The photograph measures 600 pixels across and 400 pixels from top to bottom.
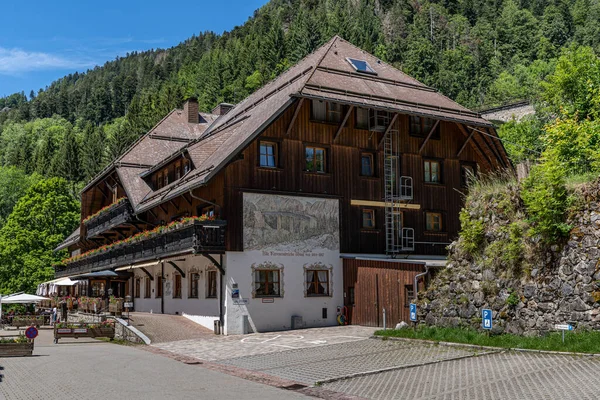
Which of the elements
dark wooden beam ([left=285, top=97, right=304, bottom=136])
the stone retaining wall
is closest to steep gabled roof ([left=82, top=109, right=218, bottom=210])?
the stone retaining wall

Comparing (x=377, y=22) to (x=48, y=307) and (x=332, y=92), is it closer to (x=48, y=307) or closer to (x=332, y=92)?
(x=48, y=307)

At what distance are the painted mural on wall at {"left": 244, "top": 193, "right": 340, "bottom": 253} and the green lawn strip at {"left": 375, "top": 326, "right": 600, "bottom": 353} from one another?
7.81m

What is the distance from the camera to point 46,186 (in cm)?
6725

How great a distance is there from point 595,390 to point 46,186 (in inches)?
2532

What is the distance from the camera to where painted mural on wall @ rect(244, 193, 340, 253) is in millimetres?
28359

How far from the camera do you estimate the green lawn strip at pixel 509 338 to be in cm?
1550

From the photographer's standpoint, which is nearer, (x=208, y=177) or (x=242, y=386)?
(x=242, y=386)

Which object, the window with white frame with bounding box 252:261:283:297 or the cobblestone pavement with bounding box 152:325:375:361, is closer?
the cobblestone pavement with bounding box 152:325:375:361

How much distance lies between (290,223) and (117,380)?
14.4m

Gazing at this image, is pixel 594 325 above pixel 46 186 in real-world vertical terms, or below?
below

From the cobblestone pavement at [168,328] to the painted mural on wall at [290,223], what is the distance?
171 inches

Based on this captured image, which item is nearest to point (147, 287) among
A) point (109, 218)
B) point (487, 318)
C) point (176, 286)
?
point (176, 286)

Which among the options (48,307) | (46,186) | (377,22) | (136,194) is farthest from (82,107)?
(136,194)

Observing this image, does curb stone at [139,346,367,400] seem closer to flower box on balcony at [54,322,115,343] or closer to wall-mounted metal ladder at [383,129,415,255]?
flower box on balcony at [54,322,115,343]
